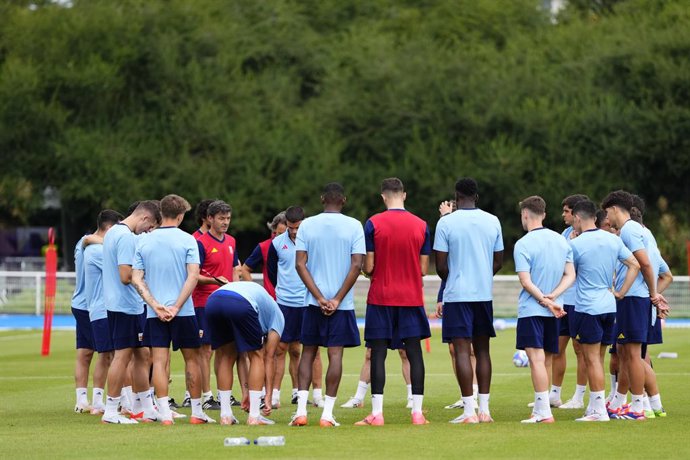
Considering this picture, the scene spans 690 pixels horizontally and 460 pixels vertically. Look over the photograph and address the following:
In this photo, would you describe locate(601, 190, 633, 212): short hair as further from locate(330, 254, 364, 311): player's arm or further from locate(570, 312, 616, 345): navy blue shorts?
locate(330, 254, 364, 311): player's arm

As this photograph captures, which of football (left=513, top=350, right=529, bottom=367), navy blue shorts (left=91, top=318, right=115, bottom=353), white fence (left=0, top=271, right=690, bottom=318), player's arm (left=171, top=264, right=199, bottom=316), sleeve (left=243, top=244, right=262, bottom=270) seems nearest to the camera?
player's arm (left=171, top=264, right=199, bottom=316)

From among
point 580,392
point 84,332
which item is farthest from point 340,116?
point 580,392

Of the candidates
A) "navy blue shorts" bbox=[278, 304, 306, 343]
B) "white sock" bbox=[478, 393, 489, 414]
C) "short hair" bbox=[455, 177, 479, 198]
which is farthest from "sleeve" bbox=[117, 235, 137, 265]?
"white sock" bbox=[478, 393, 489, 414]

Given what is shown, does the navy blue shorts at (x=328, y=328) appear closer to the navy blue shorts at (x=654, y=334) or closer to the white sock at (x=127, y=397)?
the white sock at (x=127, y=397)

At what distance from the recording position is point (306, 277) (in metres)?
11.8

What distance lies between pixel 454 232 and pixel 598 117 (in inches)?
1317

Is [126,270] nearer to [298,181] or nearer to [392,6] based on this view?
[298,181]

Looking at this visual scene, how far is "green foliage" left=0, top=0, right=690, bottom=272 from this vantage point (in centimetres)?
4491

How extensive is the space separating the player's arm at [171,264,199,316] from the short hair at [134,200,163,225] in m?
0.72

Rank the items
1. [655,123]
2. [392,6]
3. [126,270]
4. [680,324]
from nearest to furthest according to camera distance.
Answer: [126,270], [680,324], [655,123], [392,6]

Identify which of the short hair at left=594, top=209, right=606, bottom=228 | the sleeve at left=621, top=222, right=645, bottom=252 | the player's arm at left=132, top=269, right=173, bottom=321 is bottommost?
the player's arm at left=132, top=269, right=173, bottom=321

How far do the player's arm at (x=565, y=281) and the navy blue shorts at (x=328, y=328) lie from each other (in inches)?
74.3

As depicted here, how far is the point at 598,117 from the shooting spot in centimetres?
4428

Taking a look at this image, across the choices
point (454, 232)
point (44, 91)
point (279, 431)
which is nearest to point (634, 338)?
point (454, 232)
